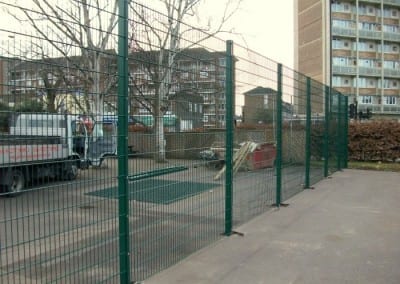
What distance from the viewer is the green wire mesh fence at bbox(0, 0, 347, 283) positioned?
3.24m

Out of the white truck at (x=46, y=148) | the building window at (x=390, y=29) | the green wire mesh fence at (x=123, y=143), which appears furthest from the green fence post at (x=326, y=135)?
the building window at (x=390, y=29)

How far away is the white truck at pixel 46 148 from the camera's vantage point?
306cm

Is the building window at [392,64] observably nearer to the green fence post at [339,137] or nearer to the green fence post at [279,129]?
the green fence post at [339,137]

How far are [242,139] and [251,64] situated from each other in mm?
1220

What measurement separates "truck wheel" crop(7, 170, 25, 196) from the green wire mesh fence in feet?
0.06

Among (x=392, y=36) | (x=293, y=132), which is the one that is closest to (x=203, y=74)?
(x=293, y=132)

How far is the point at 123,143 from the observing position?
159 inches

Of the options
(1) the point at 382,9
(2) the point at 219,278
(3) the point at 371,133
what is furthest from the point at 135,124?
(1) the point at 382,9

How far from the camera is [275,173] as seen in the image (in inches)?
346

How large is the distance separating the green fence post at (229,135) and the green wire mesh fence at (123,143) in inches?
0.7

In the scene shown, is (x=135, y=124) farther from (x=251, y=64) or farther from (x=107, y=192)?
(x=251, y=64)

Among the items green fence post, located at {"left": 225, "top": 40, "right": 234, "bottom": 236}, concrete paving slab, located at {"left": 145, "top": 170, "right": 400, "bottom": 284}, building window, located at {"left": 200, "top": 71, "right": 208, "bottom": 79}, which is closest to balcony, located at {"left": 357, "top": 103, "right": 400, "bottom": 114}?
concrete paving slab, located at {"left": 145, "top": 170, "right": 400, "bottom": 284}

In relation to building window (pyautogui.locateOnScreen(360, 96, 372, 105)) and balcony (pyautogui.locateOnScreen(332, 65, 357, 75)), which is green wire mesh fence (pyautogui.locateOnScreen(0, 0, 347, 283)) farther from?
building window (pyautogui.locateOnScreen(360, 96, 372, 105))

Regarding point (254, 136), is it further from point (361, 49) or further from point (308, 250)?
point (361, 49)
